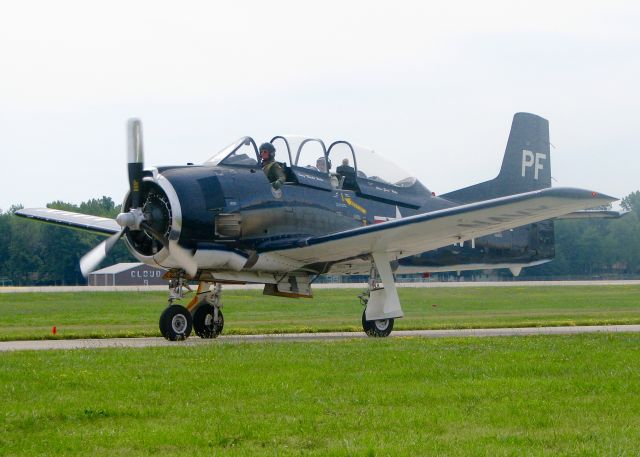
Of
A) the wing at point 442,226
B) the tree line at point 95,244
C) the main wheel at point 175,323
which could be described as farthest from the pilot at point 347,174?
the tree line at point 95,244

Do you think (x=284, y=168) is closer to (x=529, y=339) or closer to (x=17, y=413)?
(x=529, y=339)

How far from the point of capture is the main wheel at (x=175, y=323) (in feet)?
58.1

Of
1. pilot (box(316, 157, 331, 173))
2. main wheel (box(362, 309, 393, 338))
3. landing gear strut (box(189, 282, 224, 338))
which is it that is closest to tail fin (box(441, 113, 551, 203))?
pilot (box(316, 157, 331, 173))

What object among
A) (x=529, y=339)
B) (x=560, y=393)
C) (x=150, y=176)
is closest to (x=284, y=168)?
(x=150, y=176)

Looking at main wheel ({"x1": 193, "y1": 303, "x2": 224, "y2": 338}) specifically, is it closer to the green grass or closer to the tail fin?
the green grass

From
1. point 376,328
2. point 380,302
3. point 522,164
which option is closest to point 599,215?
point 522,164

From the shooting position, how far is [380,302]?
19.5m

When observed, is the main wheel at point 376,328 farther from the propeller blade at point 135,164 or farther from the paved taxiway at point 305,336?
the propeller blade at point 135,164

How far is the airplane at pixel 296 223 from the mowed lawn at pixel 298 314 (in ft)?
7.80

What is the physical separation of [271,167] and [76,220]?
568cm

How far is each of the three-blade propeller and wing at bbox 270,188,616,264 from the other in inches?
82.8

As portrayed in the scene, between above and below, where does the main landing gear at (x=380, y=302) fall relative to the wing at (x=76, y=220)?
below

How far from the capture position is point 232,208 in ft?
59.6

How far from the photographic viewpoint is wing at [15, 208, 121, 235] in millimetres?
21203
